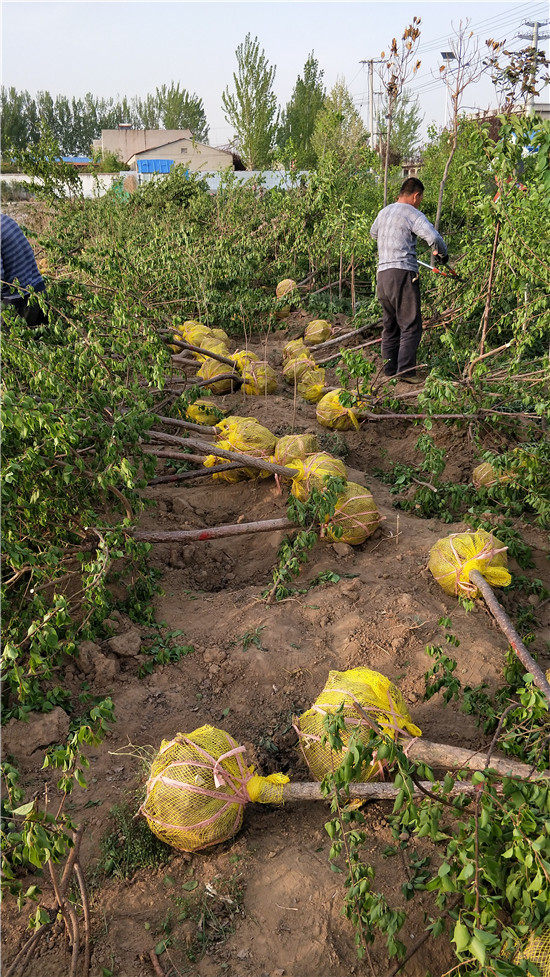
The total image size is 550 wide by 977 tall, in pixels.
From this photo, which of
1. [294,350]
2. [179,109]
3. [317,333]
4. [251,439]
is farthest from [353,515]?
[179,109]

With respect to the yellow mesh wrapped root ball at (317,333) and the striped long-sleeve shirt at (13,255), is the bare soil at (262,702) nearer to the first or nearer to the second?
the striped long-sleeve shirt at (13,255)

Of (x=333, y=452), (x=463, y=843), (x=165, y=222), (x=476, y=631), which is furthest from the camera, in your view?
(x=165, y=222)

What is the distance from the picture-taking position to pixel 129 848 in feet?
7.13

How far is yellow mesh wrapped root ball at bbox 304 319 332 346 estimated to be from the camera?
7613 mm

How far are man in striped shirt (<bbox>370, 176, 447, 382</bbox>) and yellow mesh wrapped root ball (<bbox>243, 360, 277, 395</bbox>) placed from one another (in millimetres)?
1183

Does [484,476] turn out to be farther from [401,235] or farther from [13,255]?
[13,255]

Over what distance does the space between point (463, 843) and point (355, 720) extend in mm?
650

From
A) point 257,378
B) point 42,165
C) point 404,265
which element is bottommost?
point 257,378

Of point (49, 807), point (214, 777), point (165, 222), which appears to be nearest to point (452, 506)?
point (214, 777)

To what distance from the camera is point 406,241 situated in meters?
6.06

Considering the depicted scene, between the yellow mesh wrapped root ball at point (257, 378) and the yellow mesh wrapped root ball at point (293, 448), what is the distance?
2.00 m

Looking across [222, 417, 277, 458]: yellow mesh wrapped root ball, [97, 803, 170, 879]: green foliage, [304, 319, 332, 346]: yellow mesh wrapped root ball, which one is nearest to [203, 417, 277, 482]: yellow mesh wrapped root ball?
[222, 417, 277, 458]: yellow mesh wrapped root ball

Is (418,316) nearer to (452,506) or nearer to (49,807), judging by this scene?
(452,506)

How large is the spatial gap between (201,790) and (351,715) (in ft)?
1.89
